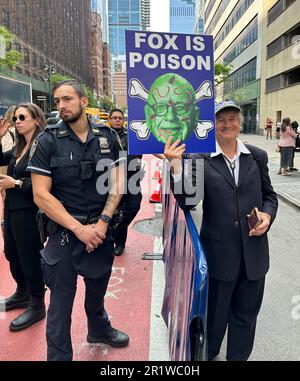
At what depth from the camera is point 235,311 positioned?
2.74 metres

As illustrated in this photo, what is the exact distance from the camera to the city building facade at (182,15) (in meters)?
184

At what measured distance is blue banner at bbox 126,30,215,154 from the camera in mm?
Result: 2303

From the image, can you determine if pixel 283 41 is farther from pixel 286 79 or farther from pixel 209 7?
pixel 209 7

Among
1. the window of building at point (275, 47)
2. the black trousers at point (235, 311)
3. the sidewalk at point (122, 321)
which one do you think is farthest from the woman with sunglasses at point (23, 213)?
the window of building at point (275, 47)

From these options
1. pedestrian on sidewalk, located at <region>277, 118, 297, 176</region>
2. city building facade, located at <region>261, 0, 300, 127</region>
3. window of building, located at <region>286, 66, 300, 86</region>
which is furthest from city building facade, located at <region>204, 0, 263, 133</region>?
pedestrian on sidewalk, located at <region>277, 118, 297, 176</region>

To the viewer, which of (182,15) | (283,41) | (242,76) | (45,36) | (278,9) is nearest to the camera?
(283,41)

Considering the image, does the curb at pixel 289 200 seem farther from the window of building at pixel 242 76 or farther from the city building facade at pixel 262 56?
the window of building at pixel 242 76

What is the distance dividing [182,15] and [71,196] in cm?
20960

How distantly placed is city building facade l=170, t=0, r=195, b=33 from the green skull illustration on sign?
647 ft

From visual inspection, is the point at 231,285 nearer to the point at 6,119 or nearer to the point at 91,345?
the point at 91,345

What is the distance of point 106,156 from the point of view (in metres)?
2.72

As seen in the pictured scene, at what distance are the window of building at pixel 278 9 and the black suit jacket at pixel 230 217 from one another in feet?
108

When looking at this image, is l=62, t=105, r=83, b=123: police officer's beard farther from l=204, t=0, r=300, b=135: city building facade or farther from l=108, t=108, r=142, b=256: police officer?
l=204, t=0, r=300, b=135: city building facade

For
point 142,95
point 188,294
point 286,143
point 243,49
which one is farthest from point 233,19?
point 188,294
